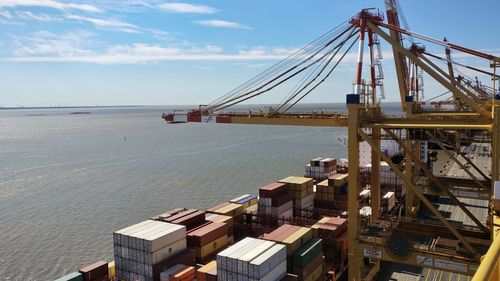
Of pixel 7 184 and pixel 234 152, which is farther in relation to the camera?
pixel 234 152

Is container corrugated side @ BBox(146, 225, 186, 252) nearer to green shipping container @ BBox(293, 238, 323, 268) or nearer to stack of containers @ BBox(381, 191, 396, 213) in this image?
green shipping container @ BBox(293, 238, 323, 268)

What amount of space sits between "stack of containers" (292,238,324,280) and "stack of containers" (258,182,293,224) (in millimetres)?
9302

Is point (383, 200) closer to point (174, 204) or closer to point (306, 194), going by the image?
point (306, 194)

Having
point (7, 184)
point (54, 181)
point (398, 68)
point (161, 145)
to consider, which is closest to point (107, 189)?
point (54, 181)

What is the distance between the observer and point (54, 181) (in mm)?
71125

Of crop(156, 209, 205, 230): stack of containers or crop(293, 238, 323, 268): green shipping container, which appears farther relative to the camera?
crop(156, 209, 205, 230): stack of containers

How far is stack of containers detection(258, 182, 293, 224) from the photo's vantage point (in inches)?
1459

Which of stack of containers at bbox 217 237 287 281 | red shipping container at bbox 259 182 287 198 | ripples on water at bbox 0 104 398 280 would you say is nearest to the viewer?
stack of containers at bbox 217 237 287 281

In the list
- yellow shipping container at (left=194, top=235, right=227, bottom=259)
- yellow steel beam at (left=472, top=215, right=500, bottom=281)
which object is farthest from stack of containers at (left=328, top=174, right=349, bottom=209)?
yellow steel beam at (left=472, top=215, right=500, bottom=281)

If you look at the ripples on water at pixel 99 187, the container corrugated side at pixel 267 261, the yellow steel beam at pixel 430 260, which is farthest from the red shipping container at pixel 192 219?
the yellow steel beam at pixel 430 260

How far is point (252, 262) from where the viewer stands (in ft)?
67.8

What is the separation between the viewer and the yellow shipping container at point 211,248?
27234mm

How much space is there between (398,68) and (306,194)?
15.6 meters

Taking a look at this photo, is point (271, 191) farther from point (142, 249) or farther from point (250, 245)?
point (142, 249)
